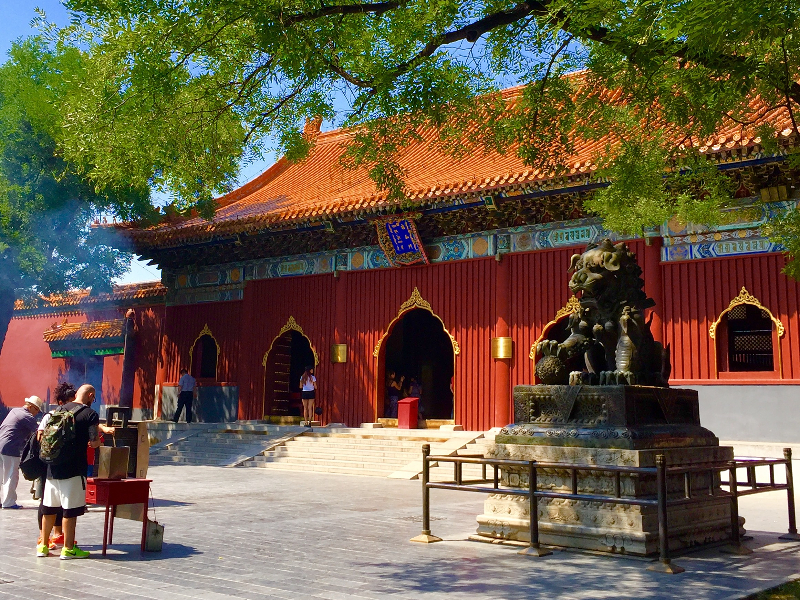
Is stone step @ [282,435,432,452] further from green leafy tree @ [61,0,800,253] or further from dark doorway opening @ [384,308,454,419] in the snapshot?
green leafy tree @ [61,0,800,253]

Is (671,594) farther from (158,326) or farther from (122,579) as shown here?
(158,326)

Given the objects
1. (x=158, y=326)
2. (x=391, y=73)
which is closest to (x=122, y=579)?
(x=391, y=73)

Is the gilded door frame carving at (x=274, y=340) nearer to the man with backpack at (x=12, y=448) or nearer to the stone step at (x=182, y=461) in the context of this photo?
the stone step at (x=182, y=461)

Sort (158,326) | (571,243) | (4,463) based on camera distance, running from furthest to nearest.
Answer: (158,326) < (571,243) < (4,463)

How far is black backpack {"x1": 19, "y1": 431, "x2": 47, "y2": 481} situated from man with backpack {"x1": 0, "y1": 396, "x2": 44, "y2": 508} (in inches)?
91.0

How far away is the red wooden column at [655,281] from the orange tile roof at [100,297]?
11532mm

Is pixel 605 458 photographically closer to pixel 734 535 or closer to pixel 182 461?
pixel 734 535

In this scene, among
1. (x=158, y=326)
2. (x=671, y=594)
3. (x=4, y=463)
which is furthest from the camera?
(x=158, y=326)

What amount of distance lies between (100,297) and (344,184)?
797 cm

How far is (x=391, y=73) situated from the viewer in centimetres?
596

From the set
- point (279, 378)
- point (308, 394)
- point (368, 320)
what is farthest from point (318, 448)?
point (279, 378)

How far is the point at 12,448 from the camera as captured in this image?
810cm

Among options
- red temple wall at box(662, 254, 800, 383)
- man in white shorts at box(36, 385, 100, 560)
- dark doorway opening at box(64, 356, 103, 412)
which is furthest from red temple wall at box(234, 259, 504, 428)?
man in white shorts at box(36, 385, 100, 560)

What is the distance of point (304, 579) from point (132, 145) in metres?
3.50
